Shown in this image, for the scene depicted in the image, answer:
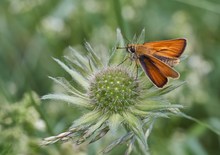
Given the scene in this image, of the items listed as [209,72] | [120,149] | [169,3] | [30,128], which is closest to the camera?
[30,128]

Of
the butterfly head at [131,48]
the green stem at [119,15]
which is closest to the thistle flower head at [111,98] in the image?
the butterfly head at [131,48]

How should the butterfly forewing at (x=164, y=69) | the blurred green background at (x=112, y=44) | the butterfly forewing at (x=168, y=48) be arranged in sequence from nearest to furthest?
the butterfly forewing at (x=164, y=69)
the butterfly forewing at (x=168, y=48)
the blurred green background at (x=112, y=44)

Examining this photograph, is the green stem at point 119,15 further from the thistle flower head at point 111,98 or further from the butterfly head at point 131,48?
the butterfly head at point 131,48

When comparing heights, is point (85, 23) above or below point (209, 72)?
above

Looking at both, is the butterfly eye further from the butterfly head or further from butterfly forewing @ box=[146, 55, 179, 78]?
butterfly forewing @ box=[146, 55, 179, 78]

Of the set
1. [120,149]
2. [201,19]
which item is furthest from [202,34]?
[120,149]

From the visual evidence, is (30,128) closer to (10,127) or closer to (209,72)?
(10,127)

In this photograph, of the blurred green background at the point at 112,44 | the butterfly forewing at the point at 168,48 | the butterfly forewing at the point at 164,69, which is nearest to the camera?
the butterfly forewing at the point at 164,69
